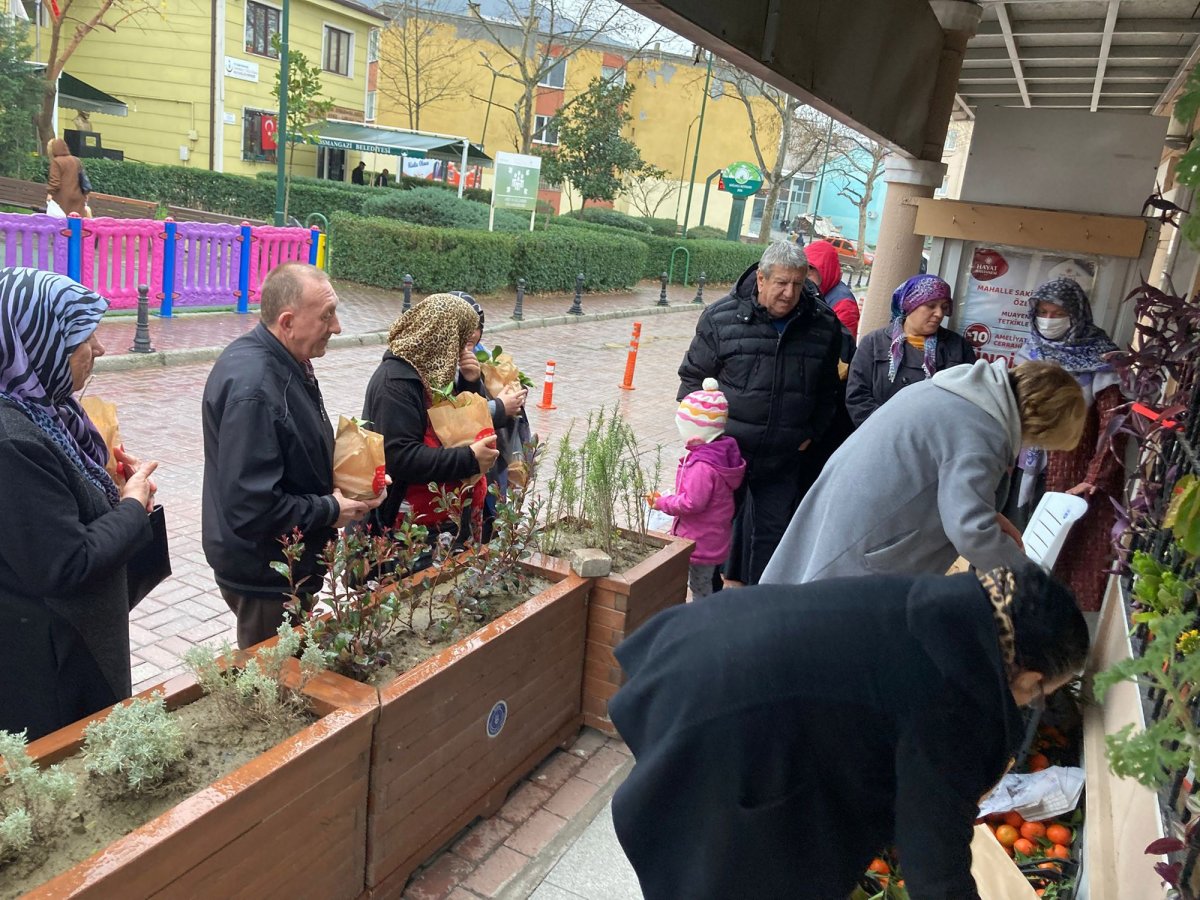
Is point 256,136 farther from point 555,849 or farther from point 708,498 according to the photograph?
point 555,849

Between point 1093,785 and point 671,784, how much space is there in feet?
7.52

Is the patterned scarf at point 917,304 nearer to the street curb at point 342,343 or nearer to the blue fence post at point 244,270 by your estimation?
the street curb at point 342,343

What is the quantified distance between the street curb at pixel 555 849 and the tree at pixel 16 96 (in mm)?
21570

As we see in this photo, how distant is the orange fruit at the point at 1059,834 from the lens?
3508mm

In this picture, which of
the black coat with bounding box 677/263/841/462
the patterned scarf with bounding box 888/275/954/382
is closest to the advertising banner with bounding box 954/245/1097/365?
the patterned scarf with bounding box 888/275/954/382

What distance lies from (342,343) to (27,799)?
453 inches

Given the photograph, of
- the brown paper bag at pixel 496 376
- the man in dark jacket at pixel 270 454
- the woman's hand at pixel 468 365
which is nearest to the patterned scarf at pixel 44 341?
the man in dark jacket at pixel 270 454

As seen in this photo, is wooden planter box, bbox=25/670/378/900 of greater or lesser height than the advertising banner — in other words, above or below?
below

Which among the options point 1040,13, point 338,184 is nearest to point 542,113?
point 338,184

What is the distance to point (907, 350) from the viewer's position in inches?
200

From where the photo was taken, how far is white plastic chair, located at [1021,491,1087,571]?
133 inches

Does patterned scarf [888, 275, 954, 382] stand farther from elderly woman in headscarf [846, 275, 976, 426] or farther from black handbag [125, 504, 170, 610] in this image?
black handbag [125, 504, 170, 610]

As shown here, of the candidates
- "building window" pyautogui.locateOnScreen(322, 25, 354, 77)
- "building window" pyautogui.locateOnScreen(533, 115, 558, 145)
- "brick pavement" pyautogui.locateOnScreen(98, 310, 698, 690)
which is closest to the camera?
"brick pavement" pyautogui.locateOnScreen(98, 310, 698, 690)

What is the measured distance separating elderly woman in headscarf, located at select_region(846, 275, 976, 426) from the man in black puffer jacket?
0.70 feet
